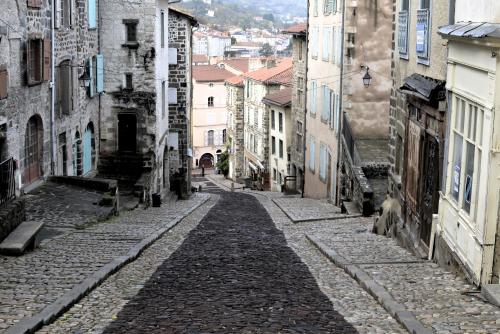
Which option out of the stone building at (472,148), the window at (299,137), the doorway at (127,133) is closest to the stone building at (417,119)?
the stone building at (472,148)

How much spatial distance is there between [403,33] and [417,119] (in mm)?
2187

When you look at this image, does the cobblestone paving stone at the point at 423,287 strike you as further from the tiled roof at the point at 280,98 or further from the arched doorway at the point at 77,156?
the tiled roof at the point at 280,98

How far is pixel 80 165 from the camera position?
26.1 meters

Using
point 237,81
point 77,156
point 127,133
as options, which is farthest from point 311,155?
point 237,81

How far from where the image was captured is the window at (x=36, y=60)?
65.5ft

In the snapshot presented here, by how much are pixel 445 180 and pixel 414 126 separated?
2895 millimetres

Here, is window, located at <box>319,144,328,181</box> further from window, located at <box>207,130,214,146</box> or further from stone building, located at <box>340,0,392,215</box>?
window, located at <box>207,130,214,146</box>

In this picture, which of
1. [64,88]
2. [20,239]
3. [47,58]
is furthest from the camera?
[64,88]

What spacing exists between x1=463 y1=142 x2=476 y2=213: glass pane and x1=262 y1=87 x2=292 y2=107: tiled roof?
116 feet

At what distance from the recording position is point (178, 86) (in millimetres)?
35656

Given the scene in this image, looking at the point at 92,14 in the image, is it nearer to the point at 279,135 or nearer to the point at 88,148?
the point at 88,148

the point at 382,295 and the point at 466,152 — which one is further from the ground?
the point at 466,152

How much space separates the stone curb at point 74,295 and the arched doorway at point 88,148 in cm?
1260

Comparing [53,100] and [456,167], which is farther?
[53,100]
